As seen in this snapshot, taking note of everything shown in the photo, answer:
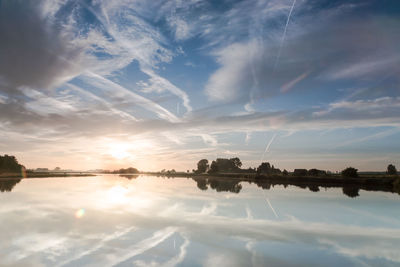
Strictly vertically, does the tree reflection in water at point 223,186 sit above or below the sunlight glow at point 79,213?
above

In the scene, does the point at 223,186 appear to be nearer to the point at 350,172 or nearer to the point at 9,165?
the point at 350,172

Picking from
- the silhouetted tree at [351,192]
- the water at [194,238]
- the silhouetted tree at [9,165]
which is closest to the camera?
the water at [194,238]

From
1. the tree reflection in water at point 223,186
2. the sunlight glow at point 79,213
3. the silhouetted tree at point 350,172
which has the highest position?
the silhouetted tree at point 350,172

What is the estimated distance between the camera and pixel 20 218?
82.7 feet

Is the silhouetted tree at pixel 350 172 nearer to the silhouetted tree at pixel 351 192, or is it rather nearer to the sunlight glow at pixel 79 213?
the silhouetted tree at pixel 351 192

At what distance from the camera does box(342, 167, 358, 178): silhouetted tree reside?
98.2m

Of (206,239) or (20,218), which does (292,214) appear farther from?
(20,218)

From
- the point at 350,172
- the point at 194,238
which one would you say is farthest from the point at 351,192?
the point at 194,238

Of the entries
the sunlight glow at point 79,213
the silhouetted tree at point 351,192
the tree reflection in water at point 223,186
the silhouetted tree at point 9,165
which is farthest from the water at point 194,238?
the silhouetted tree at point 9,165

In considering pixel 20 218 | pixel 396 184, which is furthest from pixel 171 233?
pixel 396 184

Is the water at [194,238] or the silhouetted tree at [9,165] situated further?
the silhouetted tree at [9,165]

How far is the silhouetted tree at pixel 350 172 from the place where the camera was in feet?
322

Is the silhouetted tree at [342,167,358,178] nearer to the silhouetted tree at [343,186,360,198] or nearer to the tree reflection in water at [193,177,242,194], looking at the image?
the silhouetted tree at [343,186,360,198]

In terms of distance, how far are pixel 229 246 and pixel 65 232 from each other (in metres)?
12.7
